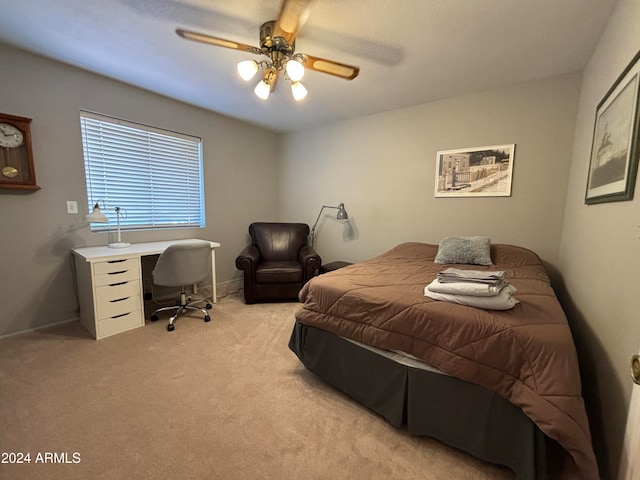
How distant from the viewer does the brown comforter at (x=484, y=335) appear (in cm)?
99

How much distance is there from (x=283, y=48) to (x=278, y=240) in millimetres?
2506

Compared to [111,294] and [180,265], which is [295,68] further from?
[111,294]

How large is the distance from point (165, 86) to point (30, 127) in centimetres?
119

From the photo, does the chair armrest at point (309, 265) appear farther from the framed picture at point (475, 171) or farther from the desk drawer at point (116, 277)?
the desk drawer at point (116, 277)

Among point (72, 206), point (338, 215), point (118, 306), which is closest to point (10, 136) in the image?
point (72, 206)

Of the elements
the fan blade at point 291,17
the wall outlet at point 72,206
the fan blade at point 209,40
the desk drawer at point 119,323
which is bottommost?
the desk drawer at point 119,323

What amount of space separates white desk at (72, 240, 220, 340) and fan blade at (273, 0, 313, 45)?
2.20m

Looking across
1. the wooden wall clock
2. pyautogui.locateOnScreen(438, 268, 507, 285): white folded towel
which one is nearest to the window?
the wooden wall clock

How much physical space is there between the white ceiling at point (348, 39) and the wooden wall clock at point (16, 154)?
61 centimetres

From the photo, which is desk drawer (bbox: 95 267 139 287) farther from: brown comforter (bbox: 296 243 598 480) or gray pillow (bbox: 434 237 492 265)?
gray pillow (bbox: 434 237 492 265)

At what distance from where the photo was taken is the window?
2689 millimetres

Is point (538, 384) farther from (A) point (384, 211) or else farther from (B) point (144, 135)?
(B) point (144, 135)

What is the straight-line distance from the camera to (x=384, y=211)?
11.4 ft

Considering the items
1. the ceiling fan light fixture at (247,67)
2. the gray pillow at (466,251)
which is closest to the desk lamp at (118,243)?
the ceiling fan light fixture at (247,67)
